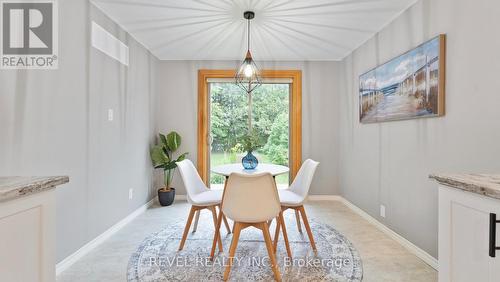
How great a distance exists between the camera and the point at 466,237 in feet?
3.39

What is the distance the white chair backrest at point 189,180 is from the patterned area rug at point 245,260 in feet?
1.63

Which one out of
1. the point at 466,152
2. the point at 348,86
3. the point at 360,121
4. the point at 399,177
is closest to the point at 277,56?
the point at 348,86

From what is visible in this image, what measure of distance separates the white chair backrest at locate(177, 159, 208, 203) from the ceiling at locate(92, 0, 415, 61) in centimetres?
158

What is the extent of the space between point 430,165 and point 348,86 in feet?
6.80

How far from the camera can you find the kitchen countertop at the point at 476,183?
882 mm

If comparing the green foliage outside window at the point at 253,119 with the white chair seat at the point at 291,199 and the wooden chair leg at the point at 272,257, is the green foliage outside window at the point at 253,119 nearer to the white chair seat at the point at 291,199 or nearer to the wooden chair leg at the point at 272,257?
the white chair seat at the point at 291,199

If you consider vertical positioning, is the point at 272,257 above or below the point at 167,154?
below

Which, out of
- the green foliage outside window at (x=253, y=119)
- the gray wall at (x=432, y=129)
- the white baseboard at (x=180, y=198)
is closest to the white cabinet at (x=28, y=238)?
the gray wall at (x=432, y=129)

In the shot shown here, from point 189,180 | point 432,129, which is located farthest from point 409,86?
point 189,180

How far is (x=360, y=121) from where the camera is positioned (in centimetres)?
346

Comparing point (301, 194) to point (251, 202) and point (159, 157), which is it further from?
point (159, 157)

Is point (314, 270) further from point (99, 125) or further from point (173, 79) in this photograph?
point (173, 79)

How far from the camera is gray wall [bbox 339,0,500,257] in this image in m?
1.65

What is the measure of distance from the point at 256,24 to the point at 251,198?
6.79ft
